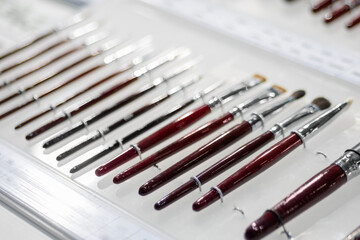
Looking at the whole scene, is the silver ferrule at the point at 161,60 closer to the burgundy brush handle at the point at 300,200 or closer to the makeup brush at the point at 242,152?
the makeup brush at the point at 242,152

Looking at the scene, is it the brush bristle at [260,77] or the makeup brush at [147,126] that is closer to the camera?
the makeup brush at [147,126]

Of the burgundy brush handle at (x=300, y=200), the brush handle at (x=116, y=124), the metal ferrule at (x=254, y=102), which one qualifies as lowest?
the burgundy brush handle at (x=300, y=200)

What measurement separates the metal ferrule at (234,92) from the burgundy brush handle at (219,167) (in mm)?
152

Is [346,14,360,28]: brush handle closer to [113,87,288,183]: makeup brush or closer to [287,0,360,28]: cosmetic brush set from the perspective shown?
[287,0,360,28]: cosmetic brush set

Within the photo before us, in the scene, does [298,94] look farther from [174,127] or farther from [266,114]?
[174,127]

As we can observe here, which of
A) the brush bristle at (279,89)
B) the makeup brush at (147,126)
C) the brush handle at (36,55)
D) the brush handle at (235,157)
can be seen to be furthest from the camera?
the brush handle at (36,55)

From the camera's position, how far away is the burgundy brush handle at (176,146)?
908 millimetres

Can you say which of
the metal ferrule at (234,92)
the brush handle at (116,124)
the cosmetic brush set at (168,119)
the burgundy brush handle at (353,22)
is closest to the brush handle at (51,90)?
the cosmetic brush set at (168,119)

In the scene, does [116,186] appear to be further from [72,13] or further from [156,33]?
[72,13]

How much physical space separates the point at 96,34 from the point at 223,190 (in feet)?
2.24

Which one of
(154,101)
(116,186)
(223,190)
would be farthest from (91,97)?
(223,190)

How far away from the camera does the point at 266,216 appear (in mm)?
770

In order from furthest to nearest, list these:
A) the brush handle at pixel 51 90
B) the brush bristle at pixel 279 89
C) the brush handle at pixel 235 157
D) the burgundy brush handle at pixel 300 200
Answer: the brush handle at pixel 51 90
the brush bristle at pixel 279 89
the brush handle at pixel 235 157
the burgundy brush handle at pixel 300 200

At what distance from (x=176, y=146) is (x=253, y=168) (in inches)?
5.9
